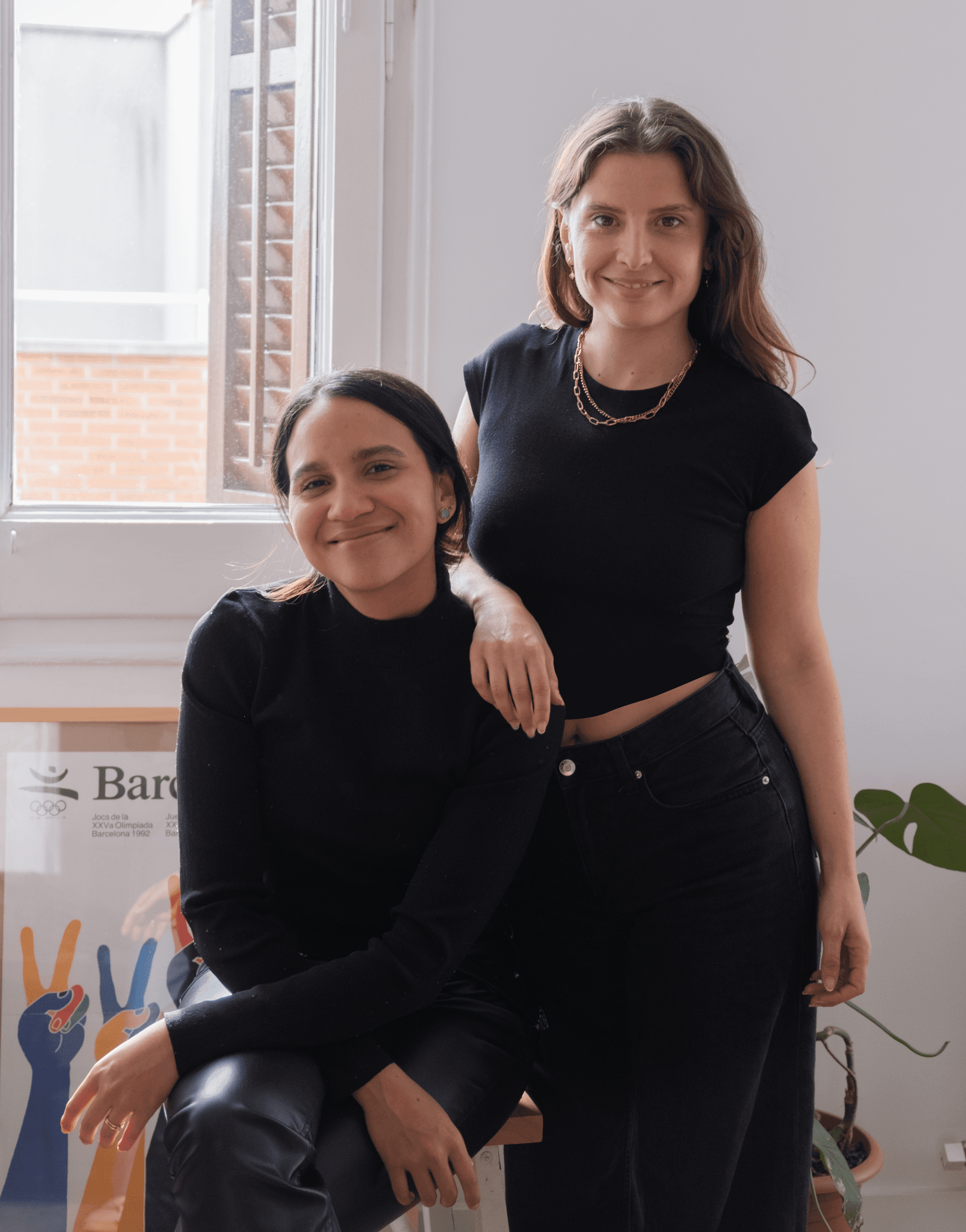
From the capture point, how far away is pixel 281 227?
1.80 metres

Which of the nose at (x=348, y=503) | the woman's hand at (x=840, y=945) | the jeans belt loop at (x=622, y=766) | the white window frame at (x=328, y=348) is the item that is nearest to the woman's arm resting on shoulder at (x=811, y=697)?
the woman's hand at (x=840, y=945)

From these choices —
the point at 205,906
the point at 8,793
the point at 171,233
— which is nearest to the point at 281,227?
the point at 171,233

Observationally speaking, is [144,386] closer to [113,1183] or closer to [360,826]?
[360,826]

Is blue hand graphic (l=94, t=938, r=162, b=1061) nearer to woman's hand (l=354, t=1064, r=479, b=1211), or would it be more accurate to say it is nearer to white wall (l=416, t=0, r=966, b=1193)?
woman's hand (l=354, t=1064, r=479, b=1211)

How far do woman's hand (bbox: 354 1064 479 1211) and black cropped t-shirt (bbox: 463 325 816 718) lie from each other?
42 centimetres

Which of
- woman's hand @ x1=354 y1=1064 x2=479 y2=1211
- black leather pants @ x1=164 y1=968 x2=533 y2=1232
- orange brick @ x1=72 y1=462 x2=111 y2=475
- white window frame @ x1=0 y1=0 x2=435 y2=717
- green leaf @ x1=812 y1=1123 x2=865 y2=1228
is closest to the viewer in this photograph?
black leather pants @ x1=164 y1=968 x2=533 y2=1232

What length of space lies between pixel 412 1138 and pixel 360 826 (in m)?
0.30

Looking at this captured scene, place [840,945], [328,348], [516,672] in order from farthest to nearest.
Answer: [328,348]
[840,945]
[516,672]

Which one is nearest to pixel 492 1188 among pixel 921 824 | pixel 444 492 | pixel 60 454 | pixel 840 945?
pixel 840 945

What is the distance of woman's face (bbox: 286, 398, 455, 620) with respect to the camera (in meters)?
1.08

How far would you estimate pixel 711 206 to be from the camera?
1144mm

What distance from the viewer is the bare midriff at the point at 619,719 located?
3.77 ft

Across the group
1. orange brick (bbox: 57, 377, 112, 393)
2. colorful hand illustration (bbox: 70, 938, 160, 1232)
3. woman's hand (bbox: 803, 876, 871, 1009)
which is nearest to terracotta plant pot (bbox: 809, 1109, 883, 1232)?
woman's hand (bbox: 803, 876, 871, 1009)

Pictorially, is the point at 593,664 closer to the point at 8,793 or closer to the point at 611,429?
the point at 611,429
